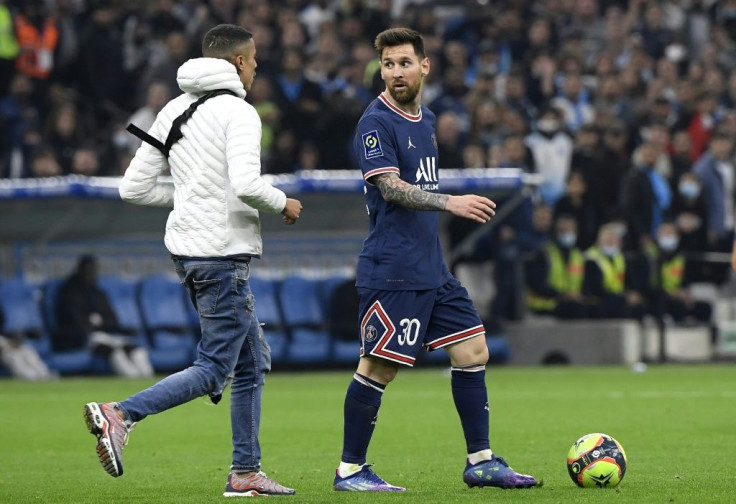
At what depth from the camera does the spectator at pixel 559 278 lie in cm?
2050

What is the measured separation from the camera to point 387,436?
11398 mm

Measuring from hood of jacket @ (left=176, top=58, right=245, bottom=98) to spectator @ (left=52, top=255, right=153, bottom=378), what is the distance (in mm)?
11768

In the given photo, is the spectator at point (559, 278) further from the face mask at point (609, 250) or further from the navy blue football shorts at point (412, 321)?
the navy blue football shorts at point (412, 321)

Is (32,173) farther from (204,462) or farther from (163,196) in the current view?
(163,196)

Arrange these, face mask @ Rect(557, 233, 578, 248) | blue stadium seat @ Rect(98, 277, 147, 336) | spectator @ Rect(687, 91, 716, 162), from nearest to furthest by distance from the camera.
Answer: blue stadium seat @ Rect(98, 277, 147, 336) → face mask @ Rect(557, 233, 578, 248) → spectator @ Rect(687, 91, 716, 162)

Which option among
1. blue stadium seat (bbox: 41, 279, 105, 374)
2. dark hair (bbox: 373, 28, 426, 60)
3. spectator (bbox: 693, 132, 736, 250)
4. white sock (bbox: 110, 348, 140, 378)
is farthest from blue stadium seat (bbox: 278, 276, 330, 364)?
dark hair (bbox: 373, 28, 426, 60)

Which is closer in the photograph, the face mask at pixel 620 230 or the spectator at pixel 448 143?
the spectator at pixel 448 143

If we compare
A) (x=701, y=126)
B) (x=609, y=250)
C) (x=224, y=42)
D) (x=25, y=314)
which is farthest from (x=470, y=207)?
(x=701, y=126)

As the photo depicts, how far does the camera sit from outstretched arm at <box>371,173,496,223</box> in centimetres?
738

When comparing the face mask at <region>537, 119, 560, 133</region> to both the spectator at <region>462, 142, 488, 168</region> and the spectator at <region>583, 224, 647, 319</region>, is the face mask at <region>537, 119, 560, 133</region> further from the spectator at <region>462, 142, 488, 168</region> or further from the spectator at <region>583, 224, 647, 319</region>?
the spectator at <region>583, 224, 647, 319</region>

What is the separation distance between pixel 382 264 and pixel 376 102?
0.83 meters

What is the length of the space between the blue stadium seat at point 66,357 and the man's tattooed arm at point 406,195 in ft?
40.2

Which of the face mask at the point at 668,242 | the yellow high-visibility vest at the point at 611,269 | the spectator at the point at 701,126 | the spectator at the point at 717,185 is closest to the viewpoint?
the yellow high-visibility vest at the point at 611,269

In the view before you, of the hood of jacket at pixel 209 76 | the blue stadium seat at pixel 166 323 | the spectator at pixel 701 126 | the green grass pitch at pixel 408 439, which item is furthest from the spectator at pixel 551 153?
the hood of jacket at pixel 209 76
